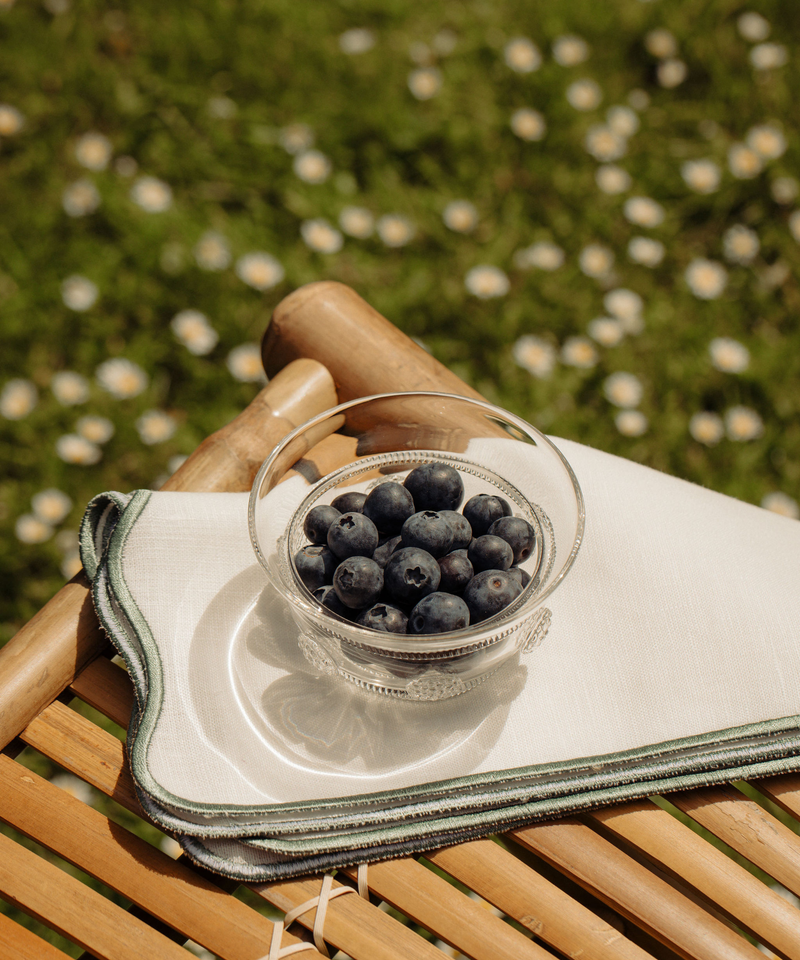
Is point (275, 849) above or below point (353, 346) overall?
below

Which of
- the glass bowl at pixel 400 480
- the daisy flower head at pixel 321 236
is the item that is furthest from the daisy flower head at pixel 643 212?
the glass bowl at pixel 400 480

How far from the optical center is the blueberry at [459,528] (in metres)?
0.72

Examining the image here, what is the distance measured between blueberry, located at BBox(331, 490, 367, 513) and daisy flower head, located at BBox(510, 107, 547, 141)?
1.42 meters

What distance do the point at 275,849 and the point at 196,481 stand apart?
1.32 ft

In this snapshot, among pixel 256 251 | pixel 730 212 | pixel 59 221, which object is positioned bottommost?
pixel 730 212

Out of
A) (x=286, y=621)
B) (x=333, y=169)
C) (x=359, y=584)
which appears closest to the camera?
(x=359, y=584)

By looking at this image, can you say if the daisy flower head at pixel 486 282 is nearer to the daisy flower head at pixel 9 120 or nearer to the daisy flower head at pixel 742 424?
the daisy flower head at pixel 742 424

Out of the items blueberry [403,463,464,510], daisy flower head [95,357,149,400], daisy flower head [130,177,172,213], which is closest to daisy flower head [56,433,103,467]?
daisy flower head [95,357,149,400]

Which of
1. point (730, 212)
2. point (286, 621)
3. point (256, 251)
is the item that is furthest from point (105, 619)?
point (730, 212)

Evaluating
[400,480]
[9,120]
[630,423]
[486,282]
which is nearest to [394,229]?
[486,282]

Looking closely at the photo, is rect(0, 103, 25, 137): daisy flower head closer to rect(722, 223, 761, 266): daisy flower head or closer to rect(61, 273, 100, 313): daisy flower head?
rect(61, 273, 100, 313): daisy flower head

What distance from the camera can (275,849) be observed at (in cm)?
68

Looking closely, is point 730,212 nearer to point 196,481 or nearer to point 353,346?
point 353,346

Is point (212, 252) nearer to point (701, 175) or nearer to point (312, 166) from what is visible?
point (312, 166)
